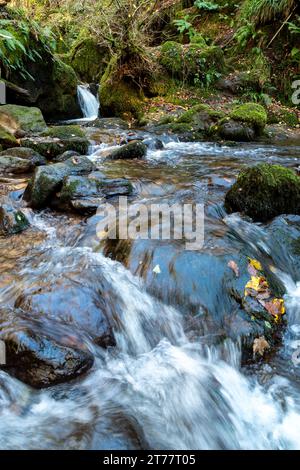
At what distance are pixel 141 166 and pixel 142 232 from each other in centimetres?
304

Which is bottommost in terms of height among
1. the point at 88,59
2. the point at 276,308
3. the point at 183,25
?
the point at 276,308

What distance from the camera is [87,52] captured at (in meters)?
13.6

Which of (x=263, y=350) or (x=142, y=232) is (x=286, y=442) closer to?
(x=263, y=350)

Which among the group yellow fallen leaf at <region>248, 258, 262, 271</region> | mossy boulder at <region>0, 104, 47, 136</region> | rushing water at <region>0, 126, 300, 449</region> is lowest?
rushing water at <region>0, 126, 300, 449</region>

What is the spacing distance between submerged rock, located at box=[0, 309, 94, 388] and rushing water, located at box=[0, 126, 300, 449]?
0.07 m

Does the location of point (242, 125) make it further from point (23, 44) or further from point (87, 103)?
point (23, 44)

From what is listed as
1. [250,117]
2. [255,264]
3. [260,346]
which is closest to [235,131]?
[250,117]

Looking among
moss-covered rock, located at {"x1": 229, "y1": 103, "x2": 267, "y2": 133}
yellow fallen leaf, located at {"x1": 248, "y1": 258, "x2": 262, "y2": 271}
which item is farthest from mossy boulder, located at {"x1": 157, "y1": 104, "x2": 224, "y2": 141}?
yellow fallen leaf, located at {"x1": 248, "y1": 258, "x2": 262, "y2": 271}

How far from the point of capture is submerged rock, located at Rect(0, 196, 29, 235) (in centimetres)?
467

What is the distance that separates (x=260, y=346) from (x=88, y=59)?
1303 cm

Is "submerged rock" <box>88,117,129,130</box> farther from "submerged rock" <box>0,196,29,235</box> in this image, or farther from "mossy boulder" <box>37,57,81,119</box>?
"submerged rock" <box>0,196,29,235</box>

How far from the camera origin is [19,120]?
8375 millimetres

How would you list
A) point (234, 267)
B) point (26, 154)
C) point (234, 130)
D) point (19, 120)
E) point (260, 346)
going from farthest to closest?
point (234, 130)
point (19, 120)
point (26, 154)
point (234, 267)
point (260, 346)

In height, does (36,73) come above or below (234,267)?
above
